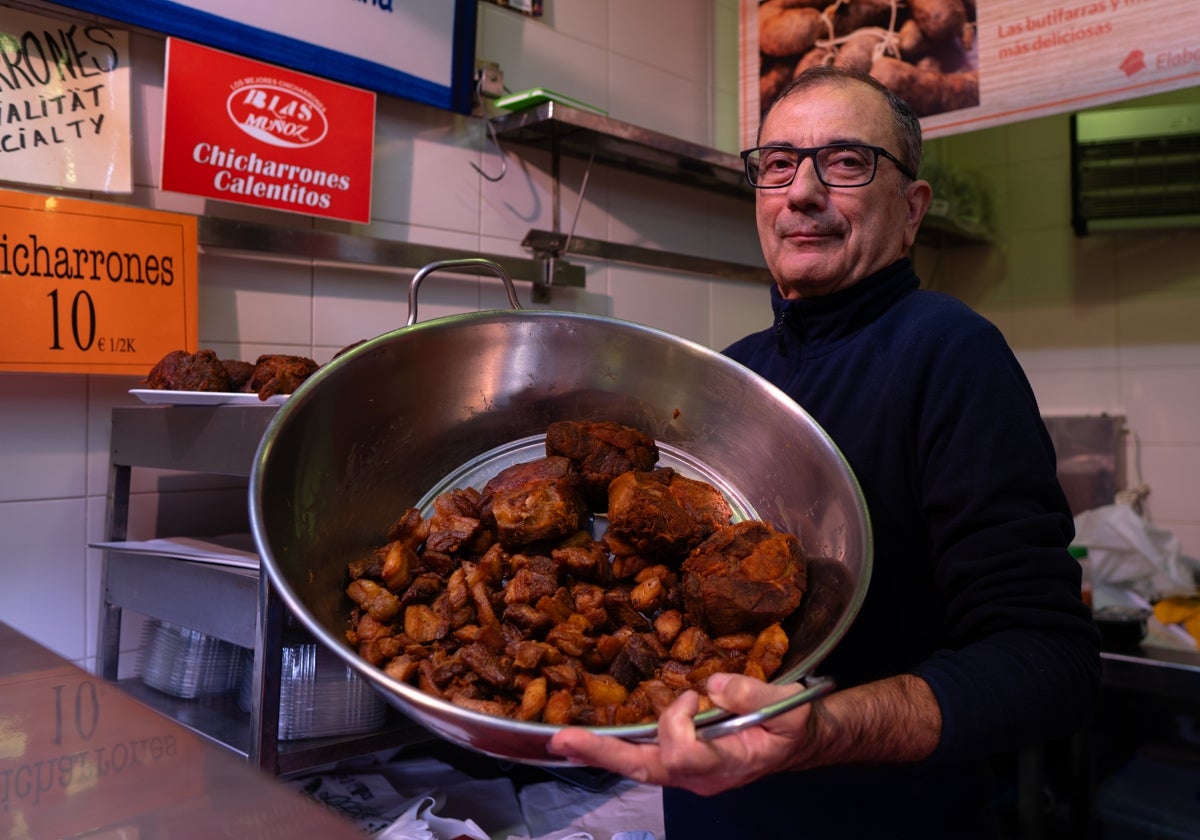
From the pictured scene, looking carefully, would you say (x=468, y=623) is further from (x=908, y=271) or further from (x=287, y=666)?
(x=908, y=271)

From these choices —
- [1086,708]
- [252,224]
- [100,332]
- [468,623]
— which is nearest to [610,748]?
[468,623]

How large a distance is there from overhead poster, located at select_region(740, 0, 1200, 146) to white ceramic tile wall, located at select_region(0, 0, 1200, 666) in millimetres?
394

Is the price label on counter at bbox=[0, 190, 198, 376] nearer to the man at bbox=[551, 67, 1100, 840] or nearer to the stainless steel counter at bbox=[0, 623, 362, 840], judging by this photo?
the stainless steel counter at bbox=[0, 623, 362, 840]

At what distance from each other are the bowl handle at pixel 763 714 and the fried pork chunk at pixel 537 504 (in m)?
0.37

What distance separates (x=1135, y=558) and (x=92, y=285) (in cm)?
281

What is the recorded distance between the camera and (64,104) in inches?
63.2

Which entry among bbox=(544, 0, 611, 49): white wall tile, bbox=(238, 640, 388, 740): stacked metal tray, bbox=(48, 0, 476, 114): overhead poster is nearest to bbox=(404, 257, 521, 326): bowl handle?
bbox=(238, 640, 388, 740): stacked metal tray

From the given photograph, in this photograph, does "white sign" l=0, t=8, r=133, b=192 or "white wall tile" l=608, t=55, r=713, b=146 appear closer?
"white sign" l=0, t=8, r=133, b=192

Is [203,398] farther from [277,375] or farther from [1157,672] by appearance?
[1157,672]

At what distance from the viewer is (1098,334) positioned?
143 inches

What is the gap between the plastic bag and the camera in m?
2.67

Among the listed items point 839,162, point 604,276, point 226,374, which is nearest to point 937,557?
point 839,162


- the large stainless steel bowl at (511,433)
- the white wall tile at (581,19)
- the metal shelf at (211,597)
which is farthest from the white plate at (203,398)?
the white wall tile at (581,19)

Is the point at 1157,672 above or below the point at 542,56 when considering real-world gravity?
below
